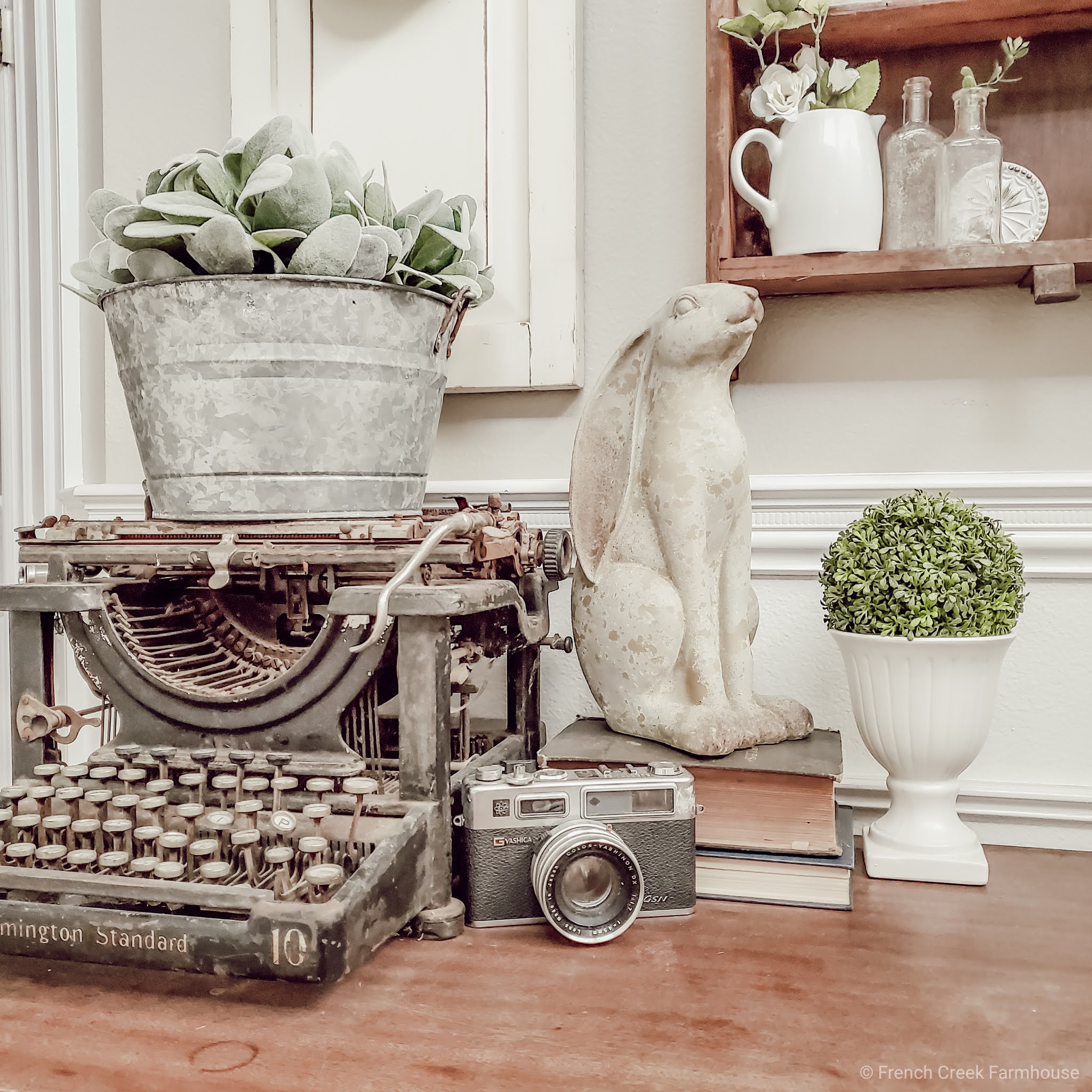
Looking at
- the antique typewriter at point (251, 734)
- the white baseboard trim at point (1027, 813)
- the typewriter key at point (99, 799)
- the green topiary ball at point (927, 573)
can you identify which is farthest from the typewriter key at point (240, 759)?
the white baseboard trim at point (1027, 813)

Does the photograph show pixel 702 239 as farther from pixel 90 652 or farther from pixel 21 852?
pixel 21 852

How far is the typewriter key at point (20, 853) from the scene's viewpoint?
0.78 metres

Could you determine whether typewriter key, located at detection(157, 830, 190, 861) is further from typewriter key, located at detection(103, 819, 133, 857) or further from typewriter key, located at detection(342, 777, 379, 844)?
typewriter key, located at detection(342, 777, 379, 844)

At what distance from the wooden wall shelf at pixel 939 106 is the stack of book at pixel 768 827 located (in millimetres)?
565

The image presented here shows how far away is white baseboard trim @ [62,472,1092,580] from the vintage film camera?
→ 447 mm

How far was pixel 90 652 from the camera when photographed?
944 mm

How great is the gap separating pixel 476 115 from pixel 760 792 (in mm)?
960

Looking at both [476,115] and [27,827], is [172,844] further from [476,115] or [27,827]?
[476,115]

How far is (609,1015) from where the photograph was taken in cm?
71

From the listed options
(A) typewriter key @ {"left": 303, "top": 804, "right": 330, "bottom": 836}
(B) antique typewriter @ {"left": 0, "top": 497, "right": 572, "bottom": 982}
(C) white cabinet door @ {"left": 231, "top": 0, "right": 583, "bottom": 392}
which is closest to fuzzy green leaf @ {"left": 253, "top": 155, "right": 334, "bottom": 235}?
(B) antique typewriter @ {"left": 0, "top": 497, "right": 572, "bottom": 982}

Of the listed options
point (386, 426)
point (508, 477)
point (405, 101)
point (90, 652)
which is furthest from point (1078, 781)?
point (405, 101)

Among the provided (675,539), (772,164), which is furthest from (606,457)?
(772,164)

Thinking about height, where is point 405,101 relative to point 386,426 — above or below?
above

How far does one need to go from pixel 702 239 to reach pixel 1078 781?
2.71 ft
